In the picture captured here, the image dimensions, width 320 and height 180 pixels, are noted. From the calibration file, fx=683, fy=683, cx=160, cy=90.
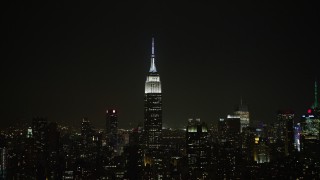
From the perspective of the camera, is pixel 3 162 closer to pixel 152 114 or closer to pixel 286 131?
pixel 286 131

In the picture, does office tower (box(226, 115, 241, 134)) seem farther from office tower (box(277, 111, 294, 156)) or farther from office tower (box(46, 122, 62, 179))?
office tower (box(46, 122, 62, 179))

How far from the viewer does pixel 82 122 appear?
35.2 meters

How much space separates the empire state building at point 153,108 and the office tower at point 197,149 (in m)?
6.12

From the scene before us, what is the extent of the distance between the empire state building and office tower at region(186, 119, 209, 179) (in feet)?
20.1

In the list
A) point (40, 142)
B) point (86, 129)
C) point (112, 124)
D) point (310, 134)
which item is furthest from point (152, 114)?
point (40, 142)

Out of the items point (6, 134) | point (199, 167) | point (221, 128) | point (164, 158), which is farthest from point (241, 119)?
point (6, 134)

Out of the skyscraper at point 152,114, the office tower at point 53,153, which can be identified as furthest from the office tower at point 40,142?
the skyscraper at point 152,114

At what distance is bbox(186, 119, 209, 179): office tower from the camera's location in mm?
25062

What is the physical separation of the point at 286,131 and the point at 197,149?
26.1 ft

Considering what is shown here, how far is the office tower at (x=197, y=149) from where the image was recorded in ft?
82.2

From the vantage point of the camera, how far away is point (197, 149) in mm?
27906

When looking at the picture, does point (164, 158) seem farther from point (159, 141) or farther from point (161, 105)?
point (161, 105)

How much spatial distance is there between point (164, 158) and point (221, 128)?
7752mm

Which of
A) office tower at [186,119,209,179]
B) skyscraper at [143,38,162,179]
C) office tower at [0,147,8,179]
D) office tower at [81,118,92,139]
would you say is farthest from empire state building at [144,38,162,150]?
office tower at [0,147,8,179]
